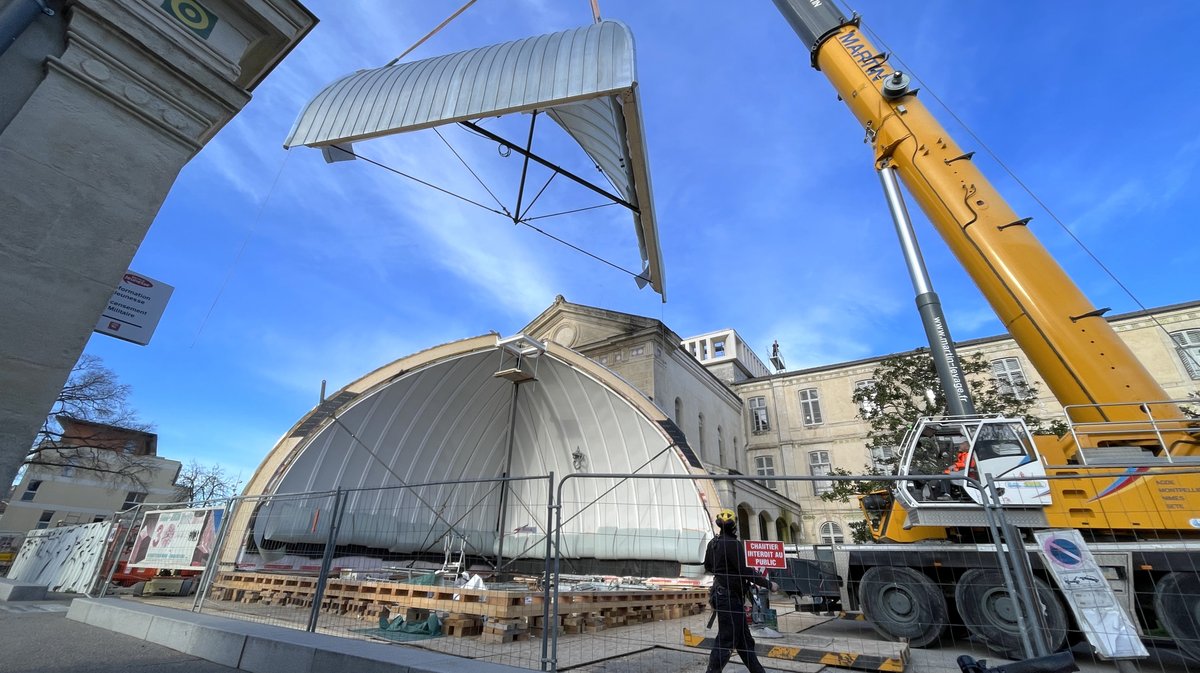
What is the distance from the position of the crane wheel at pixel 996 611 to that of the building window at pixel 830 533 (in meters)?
22.4

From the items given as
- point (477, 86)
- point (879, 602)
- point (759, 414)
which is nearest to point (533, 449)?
point (879, 602)

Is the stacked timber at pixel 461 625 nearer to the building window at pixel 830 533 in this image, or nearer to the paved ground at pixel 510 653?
the paved ground at pixel 510 653

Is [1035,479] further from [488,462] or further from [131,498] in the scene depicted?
[131,498]

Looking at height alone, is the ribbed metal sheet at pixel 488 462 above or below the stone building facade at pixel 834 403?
below

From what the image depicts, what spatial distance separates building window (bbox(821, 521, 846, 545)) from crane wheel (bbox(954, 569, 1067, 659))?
880 inches

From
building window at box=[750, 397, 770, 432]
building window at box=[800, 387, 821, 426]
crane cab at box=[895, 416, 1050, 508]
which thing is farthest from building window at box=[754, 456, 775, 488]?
crane cab at box=[895, 416, 1050, 508]

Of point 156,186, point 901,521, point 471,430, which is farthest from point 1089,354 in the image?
point 471,430

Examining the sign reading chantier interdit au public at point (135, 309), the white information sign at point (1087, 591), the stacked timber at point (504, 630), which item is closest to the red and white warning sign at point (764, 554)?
the white information sign at point (1087, 591)

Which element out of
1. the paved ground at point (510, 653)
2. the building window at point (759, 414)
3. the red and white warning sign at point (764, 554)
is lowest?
the paved ground at point (510, 653)

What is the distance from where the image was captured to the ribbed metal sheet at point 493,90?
672cm

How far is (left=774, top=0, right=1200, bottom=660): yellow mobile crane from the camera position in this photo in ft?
19.5

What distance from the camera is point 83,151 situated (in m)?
3.14

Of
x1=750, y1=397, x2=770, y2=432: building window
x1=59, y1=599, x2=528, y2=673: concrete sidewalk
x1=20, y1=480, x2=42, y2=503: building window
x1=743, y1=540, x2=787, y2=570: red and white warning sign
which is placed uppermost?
x1=750, y1=397, x2=770, y2=432: building window

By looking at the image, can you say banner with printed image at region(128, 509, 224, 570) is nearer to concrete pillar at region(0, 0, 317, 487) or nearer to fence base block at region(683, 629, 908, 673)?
concrete pillar at region(0, 0, 317, 487)
